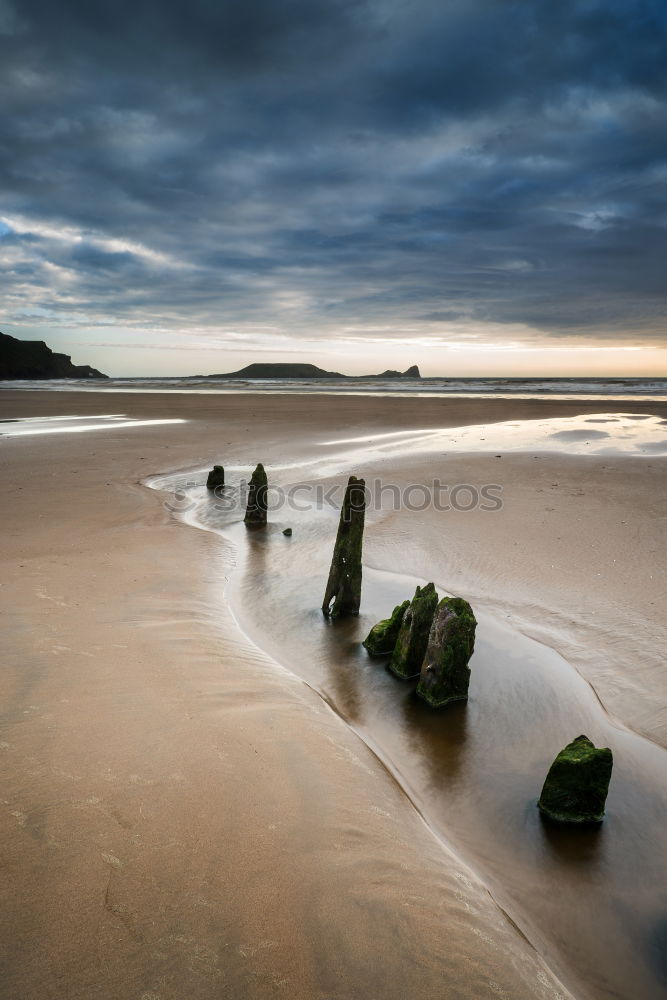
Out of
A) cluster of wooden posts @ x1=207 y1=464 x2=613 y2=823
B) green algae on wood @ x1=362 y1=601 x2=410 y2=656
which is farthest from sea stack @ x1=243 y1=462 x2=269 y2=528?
green algae on wood @ x1=362 y1=601 x2=410 y2=656

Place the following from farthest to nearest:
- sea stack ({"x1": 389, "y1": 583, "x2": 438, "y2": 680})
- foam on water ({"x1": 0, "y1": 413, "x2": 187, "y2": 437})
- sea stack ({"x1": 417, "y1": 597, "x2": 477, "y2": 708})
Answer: foam on water ({"x1": 0, "y1": 413, "x2": 187, "y2": 437}), sea stack ({"x1": 389, "y1": 583, "x2": 438, "y2": 680}), sea stack ({"x1": 417, "y1": 597, "x2": 477, "y2": 708})

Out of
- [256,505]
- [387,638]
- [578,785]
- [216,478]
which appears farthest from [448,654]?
[216,478]

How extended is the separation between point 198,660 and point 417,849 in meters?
2.24

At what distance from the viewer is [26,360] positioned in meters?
104

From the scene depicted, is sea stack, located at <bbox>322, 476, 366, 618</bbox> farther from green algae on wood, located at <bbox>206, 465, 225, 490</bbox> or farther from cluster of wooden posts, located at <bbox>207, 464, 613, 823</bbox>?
green algae on wood, located at <bbox>206, 465, 225, 490</bbox>

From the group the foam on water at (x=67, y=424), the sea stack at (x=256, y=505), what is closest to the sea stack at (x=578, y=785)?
the sea stack at (x=256, y=505)

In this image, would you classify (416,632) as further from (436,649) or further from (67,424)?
(67,424)

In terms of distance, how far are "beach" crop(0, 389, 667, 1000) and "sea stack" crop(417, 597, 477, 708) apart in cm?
20

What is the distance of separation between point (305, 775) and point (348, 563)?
10.4 ft

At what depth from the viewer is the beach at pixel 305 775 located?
209 centimetres

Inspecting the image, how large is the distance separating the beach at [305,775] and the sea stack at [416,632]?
0.72 ft

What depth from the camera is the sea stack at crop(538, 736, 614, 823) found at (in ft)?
10.5

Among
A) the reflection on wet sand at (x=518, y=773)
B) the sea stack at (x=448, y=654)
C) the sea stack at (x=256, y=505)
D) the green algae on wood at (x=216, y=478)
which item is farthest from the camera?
the green algae on wood at (x=216, y=478)

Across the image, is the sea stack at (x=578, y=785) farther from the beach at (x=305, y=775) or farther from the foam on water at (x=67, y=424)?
the foam on water at (x=67, y=424)
